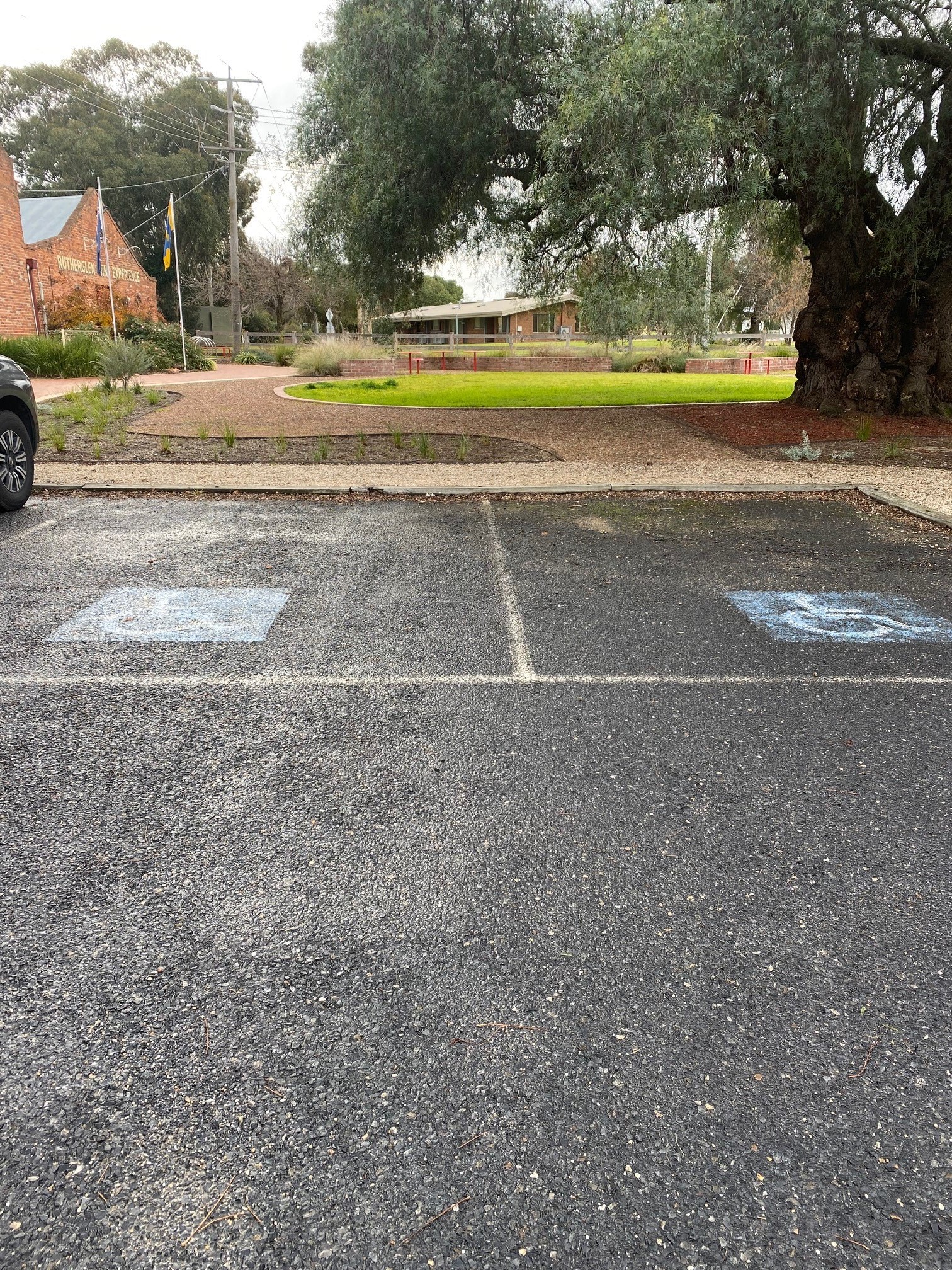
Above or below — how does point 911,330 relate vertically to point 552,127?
below

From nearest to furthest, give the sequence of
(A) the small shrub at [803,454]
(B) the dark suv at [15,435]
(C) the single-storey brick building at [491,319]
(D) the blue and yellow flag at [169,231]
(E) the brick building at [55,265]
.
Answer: (B) the dark suv at [15,435] → (A) the small shrub at [803,454] → (D) the blue and yellow flag at [169,231] → (E) the brick building at [55,265] → (C) the single-storey brick building at [491,319]

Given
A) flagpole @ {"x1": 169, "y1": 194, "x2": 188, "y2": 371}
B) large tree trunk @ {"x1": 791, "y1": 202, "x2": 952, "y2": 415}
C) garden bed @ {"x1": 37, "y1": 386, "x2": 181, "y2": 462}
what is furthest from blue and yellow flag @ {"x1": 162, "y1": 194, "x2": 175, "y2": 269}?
large tree trunk @ {"x1": 791, "y1": 202, "x2": 952, "y2": 415}

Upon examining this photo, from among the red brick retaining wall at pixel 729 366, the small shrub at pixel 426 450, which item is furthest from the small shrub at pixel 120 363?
the red brick retaining wall at pixel 729 366

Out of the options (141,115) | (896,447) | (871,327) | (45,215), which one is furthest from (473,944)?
(141,115)

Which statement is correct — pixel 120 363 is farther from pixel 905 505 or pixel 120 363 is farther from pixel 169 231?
pixel 905 505

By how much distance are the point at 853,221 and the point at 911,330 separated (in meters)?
2.21

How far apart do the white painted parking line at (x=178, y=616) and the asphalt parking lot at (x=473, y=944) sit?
0.04 meters

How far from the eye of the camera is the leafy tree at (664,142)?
9.80 m

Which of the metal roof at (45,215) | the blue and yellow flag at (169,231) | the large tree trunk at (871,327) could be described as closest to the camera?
the large tree trunk at (871,327)

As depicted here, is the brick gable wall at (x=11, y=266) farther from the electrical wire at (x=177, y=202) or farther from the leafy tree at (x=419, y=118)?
the electrical wire at (x=177, y=202)

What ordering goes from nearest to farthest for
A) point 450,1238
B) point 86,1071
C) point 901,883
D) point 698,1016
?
point 450,1238 → point 86,1071 → point 698,1016 → point 901,883

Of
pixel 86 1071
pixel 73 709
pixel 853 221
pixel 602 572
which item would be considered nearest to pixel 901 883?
pixel 86 1071

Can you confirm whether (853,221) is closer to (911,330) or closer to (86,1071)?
(911,330)

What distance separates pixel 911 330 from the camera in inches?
618
